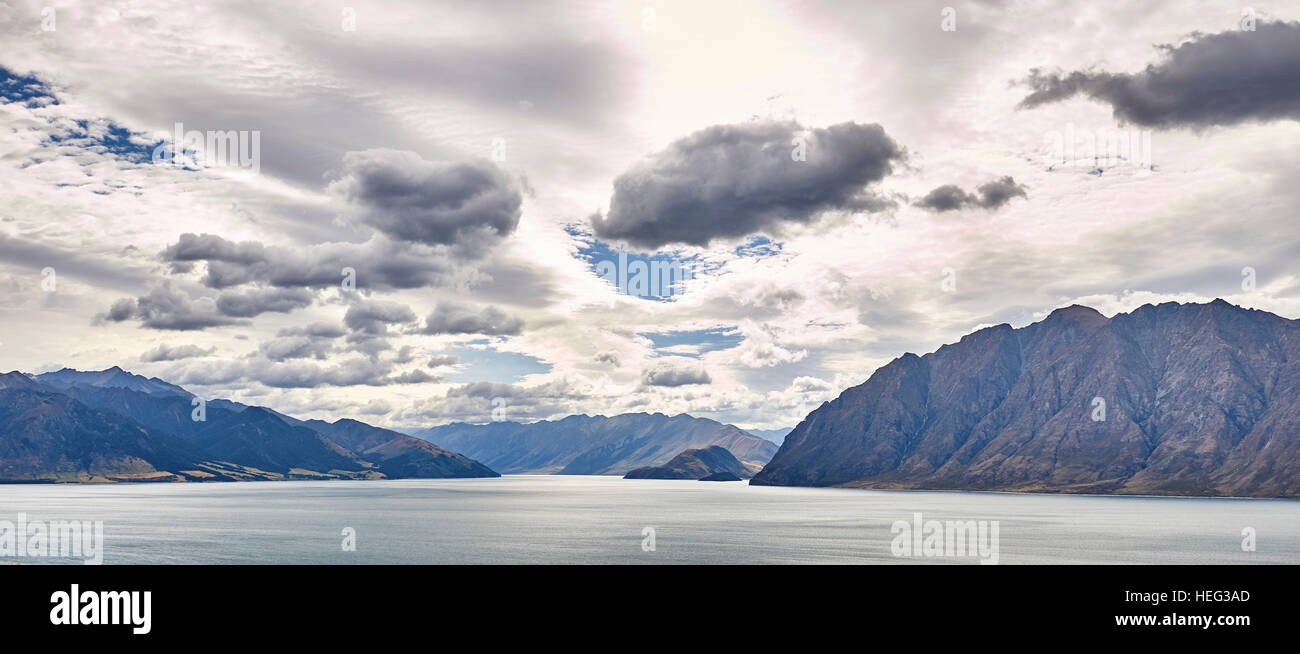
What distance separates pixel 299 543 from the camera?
568ft
